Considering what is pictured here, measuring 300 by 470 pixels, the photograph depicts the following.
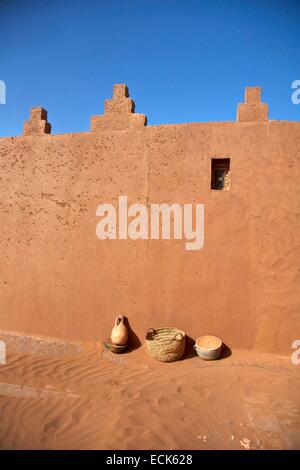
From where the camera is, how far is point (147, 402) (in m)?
3.32

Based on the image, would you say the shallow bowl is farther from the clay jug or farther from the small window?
the small window

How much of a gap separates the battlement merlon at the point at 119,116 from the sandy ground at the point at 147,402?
3.75 m

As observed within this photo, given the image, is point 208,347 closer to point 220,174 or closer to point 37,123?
point 220,174

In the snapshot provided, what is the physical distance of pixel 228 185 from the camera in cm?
451

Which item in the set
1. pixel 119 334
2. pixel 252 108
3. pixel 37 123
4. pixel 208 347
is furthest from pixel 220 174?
pixel 37 123

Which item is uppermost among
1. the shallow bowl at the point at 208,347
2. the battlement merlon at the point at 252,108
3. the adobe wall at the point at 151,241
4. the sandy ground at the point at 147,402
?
the battlement merlon at the point at 252,108

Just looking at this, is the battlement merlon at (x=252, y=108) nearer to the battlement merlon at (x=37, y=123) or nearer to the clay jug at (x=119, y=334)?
the battlement merlon at (x=37, y=123)

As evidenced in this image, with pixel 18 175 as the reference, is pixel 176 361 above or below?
below

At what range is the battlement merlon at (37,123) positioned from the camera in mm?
5082

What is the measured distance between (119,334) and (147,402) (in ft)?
4.31

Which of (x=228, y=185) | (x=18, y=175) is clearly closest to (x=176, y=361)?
(x=228, y=185)

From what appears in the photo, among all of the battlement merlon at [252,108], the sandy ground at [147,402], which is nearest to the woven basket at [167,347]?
the sandy ground at [147,402]
